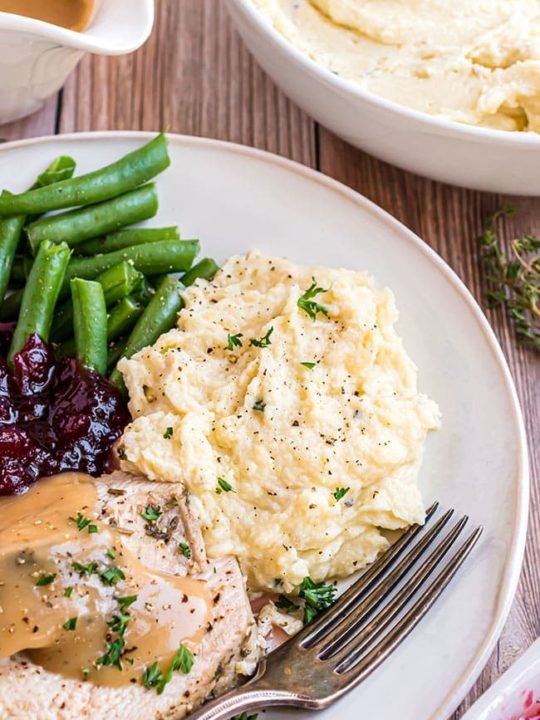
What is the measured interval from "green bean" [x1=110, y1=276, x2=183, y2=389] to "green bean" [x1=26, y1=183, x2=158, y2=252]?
1.45 feet

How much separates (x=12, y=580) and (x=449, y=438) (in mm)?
2124

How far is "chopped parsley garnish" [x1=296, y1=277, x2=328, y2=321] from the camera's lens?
4.68 m

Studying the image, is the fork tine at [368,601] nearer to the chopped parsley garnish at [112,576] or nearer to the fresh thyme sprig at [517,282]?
the chopped parsley garnish at [112,576]

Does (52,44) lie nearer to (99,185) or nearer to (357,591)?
(99,185)

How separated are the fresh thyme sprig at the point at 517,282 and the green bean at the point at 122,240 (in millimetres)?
1771

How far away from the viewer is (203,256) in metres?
5.23

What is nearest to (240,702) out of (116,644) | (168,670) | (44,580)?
(168,670)

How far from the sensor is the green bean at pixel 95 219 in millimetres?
4977

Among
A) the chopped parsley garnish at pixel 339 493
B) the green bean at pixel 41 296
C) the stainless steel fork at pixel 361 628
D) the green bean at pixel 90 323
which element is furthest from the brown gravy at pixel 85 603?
the green bean at pixel 41 296

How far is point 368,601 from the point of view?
14.0 feet

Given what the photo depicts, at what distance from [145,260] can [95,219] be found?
0.34 m

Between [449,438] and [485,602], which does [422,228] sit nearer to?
[449,438]

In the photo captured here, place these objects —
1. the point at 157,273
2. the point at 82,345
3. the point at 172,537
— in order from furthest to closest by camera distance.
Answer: the point at 157,273
the point at 82,345
the point at 172,537

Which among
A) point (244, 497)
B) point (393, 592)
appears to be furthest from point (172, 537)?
point (393, 592)
